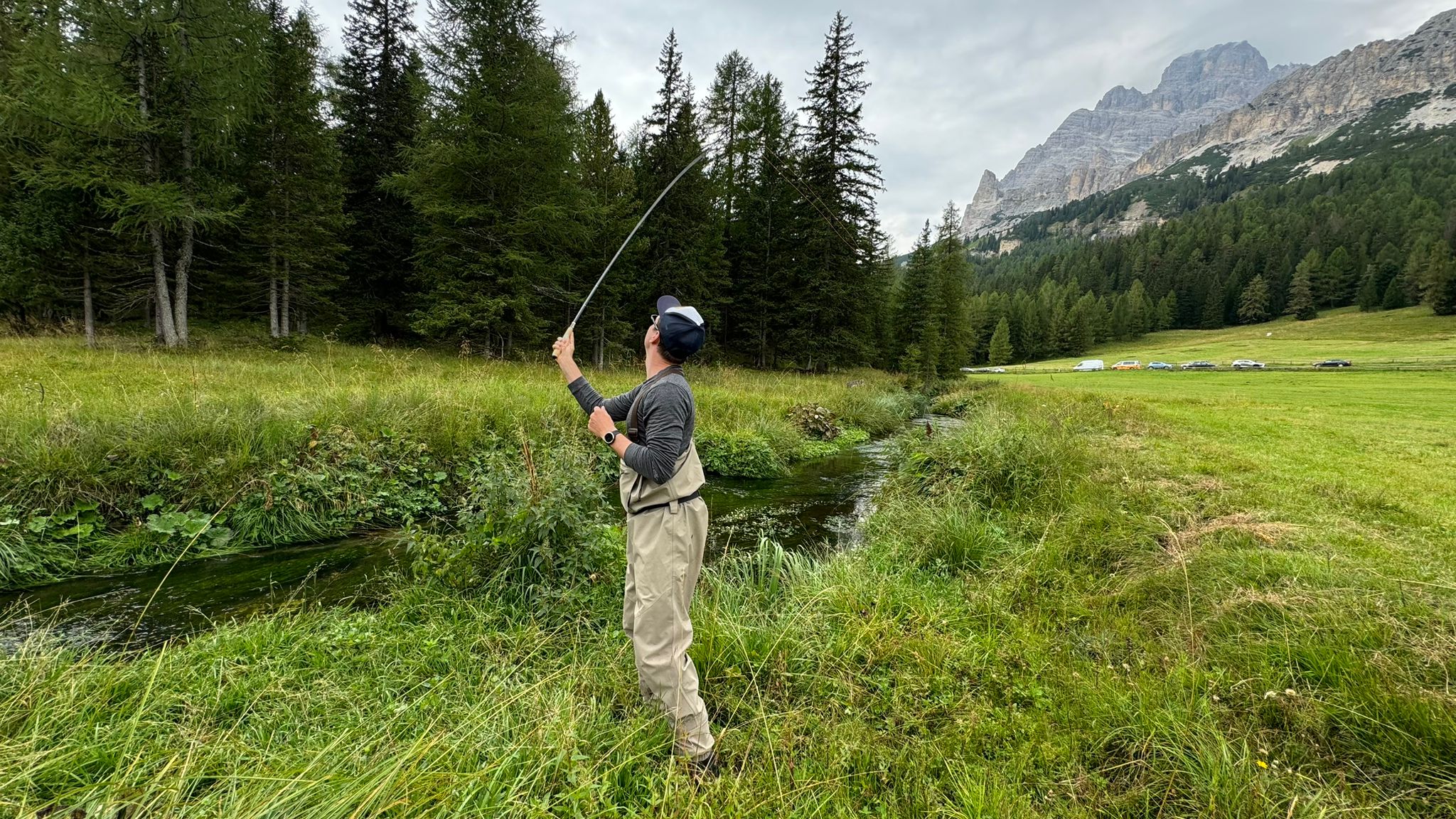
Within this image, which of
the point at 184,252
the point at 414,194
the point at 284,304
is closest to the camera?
the point at 184,252

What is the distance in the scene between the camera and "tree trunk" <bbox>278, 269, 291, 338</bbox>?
18.3m

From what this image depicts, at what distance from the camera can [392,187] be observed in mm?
17688

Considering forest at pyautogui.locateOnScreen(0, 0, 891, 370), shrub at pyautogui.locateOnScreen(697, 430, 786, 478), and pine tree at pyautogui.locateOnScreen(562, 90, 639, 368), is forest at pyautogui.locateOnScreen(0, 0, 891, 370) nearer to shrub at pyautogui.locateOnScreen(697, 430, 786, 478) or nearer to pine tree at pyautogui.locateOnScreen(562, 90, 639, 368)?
pine tree at pyautogui.locateOnScreen(562, 90, 639, 368)

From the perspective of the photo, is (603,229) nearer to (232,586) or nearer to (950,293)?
(232,586)

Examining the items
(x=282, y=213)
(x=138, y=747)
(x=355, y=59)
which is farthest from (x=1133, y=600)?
(x=355, y=59)

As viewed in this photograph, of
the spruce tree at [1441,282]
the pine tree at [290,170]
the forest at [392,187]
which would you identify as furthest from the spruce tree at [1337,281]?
the pine tree at [290,170]

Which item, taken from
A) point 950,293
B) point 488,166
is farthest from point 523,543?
point 950,293

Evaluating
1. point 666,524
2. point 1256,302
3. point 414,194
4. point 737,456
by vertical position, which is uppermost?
point 1256,302

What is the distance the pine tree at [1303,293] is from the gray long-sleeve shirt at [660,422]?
116609 mm

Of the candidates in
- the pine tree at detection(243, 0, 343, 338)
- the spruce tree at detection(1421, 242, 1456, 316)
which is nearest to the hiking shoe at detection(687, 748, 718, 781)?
the pine tree at detection(243, 0, 343, 338)

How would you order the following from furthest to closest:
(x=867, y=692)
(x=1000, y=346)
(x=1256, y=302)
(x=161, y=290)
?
(x=1256, y=302) < (x=1000, y=346) < (x=161, y=290) < (x=867, y=692)

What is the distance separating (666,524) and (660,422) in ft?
1.69

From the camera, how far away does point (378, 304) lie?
2202 cm

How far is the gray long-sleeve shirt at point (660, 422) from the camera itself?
8.32 feet
